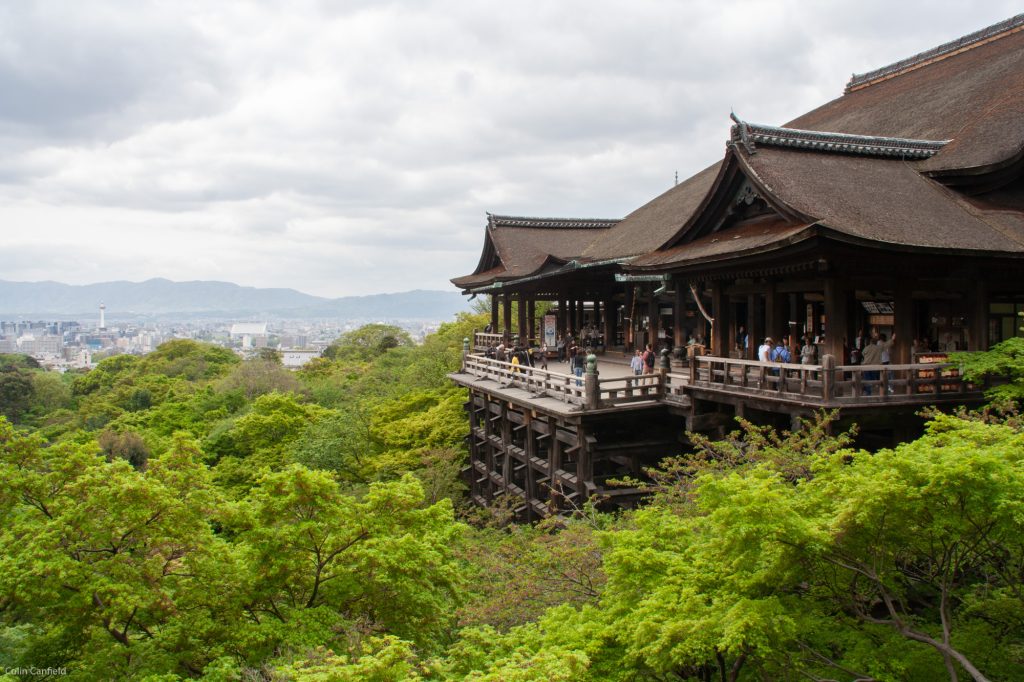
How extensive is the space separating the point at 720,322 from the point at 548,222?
674 inches

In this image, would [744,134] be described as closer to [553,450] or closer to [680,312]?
[680,312]

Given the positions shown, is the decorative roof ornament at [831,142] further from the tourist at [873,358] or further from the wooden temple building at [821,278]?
the tourist at [873,358]

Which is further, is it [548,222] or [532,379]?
[548,222]

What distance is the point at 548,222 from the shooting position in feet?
109

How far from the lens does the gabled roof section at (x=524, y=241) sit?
101ft

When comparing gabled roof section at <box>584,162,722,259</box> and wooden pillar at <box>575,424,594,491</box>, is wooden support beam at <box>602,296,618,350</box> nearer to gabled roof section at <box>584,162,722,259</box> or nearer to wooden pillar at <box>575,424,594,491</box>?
gabled roof section at <box>584,162,722,259</box>

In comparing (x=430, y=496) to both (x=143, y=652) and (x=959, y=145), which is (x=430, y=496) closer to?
(x=143, y=652)

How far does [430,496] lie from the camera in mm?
23391

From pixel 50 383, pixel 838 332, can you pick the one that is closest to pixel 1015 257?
pixel 838 332

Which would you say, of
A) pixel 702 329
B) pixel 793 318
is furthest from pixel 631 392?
pixel 702 329

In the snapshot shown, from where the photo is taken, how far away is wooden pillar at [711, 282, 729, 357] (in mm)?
17156

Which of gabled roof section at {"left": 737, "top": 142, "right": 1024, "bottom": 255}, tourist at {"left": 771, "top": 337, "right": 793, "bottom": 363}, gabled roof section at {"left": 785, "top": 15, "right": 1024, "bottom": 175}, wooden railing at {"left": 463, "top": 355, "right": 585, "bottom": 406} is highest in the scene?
gabled roof section at {"left": 785, "top": 15, "right": 1024, "bottom": 175}

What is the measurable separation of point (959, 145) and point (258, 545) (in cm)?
1710

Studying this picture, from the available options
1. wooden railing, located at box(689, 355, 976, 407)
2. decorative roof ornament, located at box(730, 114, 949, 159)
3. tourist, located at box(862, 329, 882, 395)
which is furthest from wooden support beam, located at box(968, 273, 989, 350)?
decorative roof ornament, located at box(730, 114, 949, 159)
